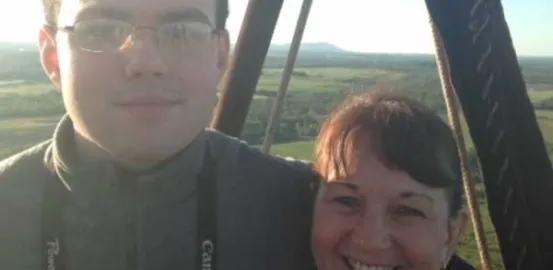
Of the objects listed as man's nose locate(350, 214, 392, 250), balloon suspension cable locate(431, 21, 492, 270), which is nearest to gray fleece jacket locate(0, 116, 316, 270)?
man's nose locate(350, 214, 392, 250)

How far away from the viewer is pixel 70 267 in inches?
74.2

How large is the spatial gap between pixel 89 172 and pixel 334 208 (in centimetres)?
54

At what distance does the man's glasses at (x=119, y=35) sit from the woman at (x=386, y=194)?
1.46 feet

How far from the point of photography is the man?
1.73m

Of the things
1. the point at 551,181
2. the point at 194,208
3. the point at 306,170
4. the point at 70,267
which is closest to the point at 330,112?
the point at 306,170

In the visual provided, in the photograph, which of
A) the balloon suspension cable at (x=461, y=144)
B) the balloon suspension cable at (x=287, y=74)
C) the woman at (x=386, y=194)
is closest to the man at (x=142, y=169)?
the woman at (x=386, y=194)

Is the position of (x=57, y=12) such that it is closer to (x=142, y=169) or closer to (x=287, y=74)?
(x=142, y=169)

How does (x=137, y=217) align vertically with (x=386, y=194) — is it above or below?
below

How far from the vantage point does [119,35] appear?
1722mm

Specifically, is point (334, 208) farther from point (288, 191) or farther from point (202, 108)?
point (202, 108)

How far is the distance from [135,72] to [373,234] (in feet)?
2.03

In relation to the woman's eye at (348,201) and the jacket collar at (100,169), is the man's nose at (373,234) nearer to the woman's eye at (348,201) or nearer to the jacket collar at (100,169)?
the woman's eye at (348,201)

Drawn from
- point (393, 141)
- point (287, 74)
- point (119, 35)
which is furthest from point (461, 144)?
point (287, 74)

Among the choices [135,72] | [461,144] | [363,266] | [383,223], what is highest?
[135,72]
